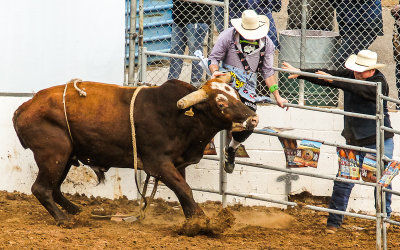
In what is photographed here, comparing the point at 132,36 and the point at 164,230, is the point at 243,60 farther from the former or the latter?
the point at 164,230

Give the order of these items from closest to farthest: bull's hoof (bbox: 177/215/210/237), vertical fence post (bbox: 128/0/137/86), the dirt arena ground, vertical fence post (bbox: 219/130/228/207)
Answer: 1. the dirt arena ground
2. bull's hoof (bbox: 177/215/210/237)
3. vertical fence post (bbox: 219/130/228/207)
4. vertical fence post (bbox: 128/0/137/86)

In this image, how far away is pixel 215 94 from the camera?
751 centimetres

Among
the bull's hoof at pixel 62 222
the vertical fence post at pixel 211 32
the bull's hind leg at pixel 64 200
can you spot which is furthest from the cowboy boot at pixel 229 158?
the bull's hoof at pixel 62 222

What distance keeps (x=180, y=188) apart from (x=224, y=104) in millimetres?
877

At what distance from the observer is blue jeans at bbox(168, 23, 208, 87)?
29.7ft

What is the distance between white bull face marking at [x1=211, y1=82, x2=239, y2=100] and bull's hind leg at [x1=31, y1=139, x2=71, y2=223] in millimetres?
1520

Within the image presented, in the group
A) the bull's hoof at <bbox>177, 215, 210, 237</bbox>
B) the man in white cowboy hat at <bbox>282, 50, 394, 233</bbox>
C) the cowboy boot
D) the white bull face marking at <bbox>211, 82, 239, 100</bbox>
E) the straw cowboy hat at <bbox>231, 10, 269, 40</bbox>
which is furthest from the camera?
the cowboy boot

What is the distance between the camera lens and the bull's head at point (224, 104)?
7.41 meters

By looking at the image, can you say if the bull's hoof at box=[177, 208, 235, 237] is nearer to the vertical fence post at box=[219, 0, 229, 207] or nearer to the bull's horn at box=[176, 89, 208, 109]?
the bull's horn at box=[176, 89, 208, 109]

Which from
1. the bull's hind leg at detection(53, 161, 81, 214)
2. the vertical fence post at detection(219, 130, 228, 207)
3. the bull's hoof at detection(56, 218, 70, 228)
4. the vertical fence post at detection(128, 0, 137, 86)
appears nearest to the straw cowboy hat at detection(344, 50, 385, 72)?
the vertical fence post at detection(219, 130, 228, 207)

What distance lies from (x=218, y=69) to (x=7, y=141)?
8.88ft

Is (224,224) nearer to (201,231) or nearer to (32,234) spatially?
(201,231)

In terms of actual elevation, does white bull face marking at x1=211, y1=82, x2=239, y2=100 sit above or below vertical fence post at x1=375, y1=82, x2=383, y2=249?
above

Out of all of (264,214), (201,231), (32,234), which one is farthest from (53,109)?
(264,214)
